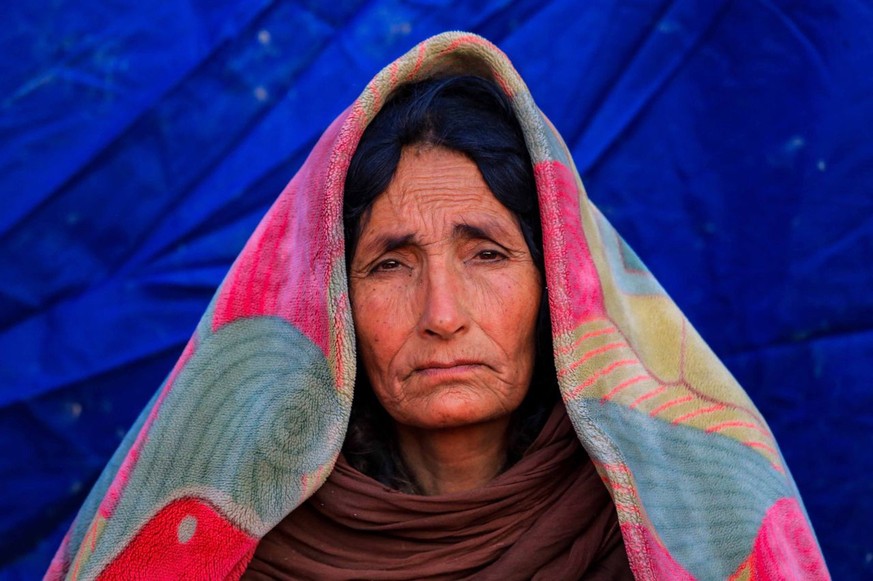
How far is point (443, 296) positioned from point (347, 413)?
303 millimetres

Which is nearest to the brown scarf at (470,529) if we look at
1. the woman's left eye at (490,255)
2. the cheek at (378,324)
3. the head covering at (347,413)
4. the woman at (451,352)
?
the woman at (451,352)

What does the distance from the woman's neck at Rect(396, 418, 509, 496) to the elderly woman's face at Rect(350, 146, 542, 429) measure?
0.11m

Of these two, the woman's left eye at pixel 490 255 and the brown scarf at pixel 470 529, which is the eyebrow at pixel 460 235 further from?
the brown scarf at pixel 470 529

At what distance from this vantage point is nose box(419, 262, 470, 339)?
2.13 m

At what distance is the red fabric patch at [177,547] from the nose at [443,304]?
547mm

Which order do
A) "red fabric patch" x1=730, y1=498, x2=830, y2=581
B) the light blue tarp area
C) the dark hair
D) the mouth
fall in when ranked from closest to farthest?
"red fabric patch" x1=730, y1=498, x2=830, y2=581 → the mouth → the dark hair → the light blue tarp area

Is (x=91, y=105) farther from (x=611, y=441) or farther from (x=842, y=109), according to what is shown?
(x=842, y=109)

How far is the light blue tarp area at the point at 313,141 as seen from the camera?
2.93 metres

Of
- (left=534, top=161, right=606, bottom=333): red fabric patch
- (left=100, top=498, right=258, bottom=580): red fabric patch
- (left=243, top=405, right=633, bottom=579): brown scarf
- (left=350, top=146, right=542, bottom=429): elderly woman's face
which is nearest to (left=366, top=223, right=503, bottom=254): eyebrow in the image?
(left=350, top=146, right=542, bottom=429): elderly woman's face

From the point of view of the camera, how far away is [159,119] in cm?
300

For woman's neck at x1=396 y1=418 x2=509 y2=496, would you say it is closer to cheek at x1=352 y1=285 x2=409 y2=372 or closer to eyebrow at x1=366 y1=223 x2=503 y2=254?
cheek at x1=352 y1=285 x2=409 y2=372

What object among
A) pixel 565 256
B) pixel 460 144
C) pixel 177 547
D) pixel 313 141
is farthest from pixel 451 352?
pixel 313 141

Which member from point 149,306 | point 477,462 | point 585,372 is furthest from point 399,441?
point 149,306

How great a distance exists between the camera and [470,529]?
88.7 inches
